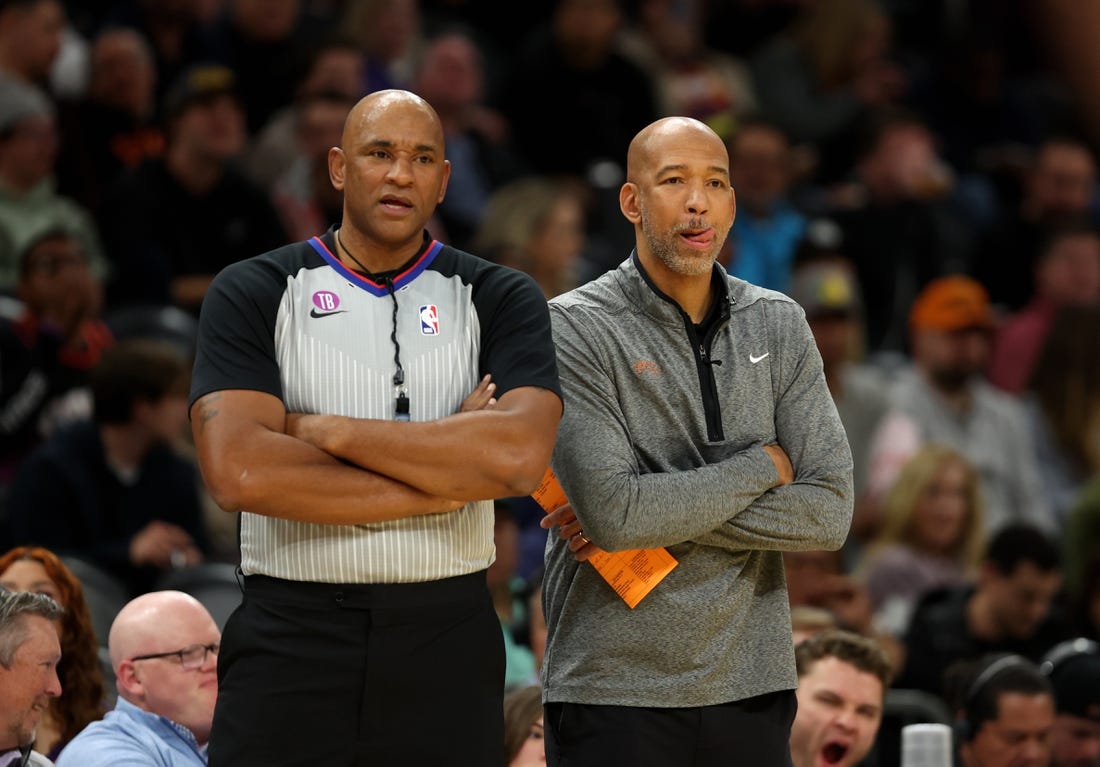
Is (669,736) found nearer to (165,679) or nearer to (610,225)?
(165,679)

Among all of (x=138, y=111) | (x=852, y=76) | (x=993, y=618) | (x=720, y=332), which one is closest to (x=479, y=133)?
(x=138, y=111)

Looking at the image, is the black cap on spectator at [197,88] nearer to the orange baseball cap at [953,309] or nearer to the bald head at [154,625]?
the orange baseball cap at [953,309]

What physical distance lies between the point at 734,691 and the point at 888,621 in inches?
178

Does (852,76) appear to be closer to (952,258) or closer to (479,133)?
(952,258)

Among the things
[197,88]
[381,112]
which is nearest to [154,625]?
[381,112]

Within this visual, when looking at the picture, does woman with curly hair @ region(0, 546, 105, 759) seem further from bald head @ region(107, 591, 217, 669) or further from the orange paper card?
the orange paper card

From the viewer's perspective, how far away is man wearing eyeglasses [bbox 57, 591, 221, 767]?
4641mm

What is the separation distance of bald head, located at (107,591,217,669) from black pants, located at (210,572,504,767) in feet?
3.80

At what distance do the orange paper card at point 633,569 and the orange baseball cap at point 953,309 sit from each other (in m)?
6.07

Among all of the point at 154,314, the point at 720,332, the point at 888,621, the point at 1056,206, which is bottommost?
the point at 888,621

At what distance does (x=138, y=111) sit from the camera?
31.8ft

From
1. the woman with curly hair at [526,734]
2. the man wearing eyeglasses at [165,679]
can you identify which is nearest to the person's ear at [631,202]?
the man wearing eyeglasses at [165,679]

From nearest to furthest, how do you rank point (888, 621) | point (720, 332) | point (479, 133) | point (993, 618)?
point (720, 332)
point (993, 618)
point (888, 621)
point (479, 133)

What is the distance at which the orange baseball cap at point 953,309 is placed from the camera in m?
9.69
